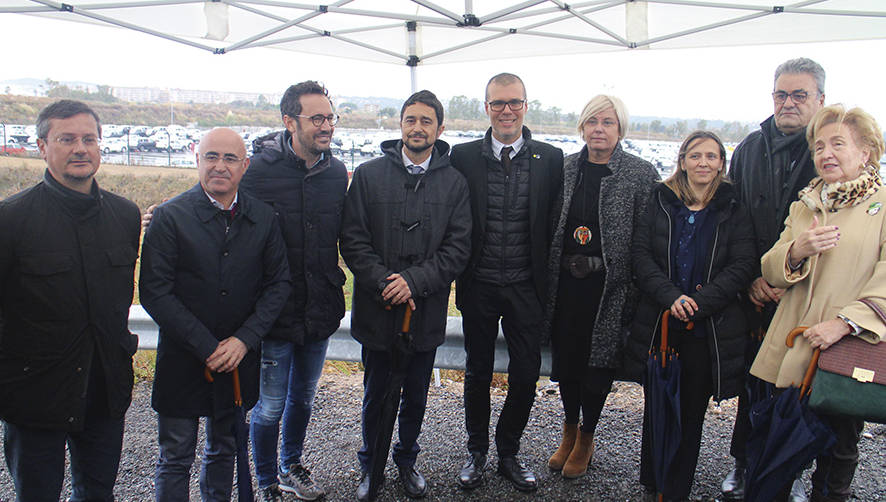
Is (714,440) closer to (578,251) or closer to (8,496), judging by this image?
(578,251)

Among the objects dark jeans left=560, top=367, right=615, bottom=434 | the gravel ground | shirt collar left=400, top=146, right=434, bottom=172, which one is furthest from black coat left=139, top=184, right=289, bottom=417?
dark jeans left=560, top=367, right=615, bottom=434

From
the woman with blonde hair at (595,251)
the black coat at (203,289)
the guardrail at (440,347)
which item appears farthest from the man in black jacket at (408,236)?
the guardrail at (440,347)

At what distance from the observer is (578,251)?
3.11 meters

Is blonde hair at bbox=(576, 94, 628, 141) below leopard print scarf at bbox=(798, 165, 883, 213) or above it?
above

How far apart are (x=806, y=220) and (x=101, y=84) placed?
23778mm

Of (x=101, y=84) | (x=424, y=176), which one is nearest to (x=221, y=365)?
(x=424, y=176)

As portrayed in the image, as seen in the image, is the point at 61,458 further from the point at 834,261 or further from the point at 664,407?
the point at 834,261

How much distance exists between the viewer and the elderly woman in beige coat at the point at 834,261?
7.82ft

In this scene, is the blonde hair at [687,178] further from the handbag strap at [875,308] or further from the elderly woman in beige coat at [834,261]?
the handbag strap at [875,308]

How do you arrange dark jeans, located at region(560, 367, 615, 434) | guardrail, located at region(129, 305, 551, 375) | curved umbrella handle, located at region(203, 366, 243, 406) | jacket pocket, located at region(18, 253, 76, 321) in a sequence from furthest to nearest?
guardrail, located at region(129, 305, 551, 375), dark jeans, located at region(560, 367, 615, 434), curved umbrella handle, located at region(203, 366, 243, 406), jacket pocket, located at region(18, 253, 76, 321)

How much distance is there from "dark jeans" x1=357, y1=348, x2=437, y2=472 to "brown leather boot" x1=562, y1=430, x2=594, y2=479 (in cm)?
89

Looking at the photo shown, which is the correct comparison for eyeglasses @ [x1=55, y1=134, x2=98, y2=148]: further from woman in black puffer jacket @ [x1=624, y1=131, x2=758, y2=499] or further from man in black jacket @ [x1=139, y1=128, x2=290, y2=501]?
woman in black puffer jacket @ [x1=624, y1=131, x2=758, y2=499]

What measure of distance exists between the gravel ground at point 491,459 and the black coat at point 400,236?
88cm

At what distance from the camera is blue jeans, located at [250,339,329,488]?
114 inches
